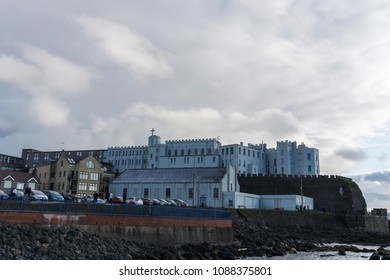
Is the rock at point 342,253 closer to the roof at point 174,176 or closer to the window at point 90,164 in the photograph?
the roof at point 174,176

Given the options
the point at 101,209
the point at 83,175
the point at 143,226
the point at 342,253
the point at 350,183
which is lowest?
the point at 342,253

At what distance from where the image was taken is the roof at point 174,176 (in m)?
63.8

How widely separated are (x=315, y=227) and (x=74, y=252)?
48.8 meters

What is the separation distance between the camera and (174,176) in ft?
217

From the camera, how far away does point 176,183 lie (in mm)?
64438

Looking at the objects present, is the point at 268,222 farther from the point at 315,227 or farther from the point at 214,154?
the point at 214,154

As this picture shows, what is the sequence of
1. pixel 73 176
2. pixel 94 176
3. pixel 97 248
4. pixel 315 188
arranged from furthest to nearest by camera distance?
pixel 315 188
pixel 94 176
pixel 73 176
pixel 97 248

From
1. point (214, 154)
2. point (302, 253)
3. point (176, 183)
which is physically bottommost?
point (302, 253)

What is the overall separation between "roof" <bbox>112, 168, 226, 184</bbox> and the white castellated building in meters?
23.8

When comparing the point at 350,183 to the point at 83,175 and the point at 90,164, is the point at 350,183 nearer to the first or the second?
the point at 90,164

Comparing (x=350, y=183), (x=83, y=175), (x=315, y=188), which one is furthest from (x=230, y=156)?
(x=83, y=175)

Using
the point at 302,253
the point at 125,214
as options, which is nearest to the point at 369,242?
the point at 302,253

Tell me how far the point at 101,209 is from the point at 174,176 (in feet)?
129

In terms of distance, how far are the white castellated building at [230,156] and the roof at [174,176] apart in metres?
23.8
